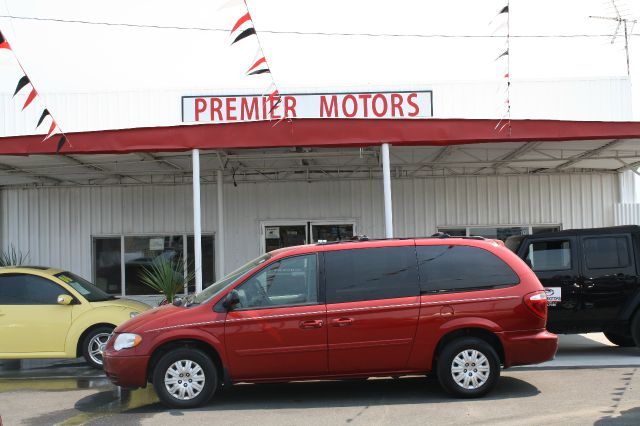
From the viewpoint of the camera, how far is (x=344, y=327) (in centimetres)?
665

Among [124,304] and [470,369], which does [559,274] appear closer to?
[470,369]

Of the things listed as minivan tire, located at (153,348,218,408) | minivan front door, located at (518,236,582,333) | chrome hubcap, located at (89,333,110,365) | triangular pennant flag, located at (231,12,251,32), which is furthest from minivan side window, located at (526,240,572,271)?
chrome hubcap, located at (89,333,110,365)

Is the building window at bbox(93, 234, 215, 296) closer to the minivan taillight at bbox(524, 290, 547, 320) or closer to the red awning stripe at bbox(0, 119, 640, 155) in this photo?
the red awning stripe at bbox(0, 119, 640, 155)

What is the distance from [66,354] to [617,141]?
939 cm

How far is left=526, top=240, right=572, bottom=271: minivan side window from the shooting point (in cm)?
908

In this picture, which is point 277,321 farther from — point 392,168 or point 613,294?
point 392,168

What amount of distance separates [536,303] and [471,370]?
0.99 meters

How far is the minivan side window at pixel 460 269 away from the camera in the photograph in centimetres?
690

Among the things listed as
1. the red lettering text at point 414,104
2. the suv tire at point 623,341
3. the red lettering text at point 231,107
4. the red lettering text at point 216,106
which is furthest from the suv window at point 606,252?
the red lettering text at point 216,106

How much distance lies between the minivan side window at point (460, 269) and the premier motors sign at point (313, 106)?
777 centimetres

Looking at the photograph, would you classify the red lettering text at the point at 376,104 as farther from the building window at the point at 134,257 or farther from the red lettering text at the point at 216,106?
the building window at the point at 134,257

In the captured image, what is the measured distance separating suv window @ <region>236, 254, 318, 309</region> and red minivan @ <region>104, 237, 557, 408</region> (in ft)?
0.04

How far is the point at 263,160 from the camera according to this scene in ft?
43.8

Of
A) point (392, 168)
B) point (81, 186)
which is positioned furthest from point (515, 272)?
point (81, 186)
